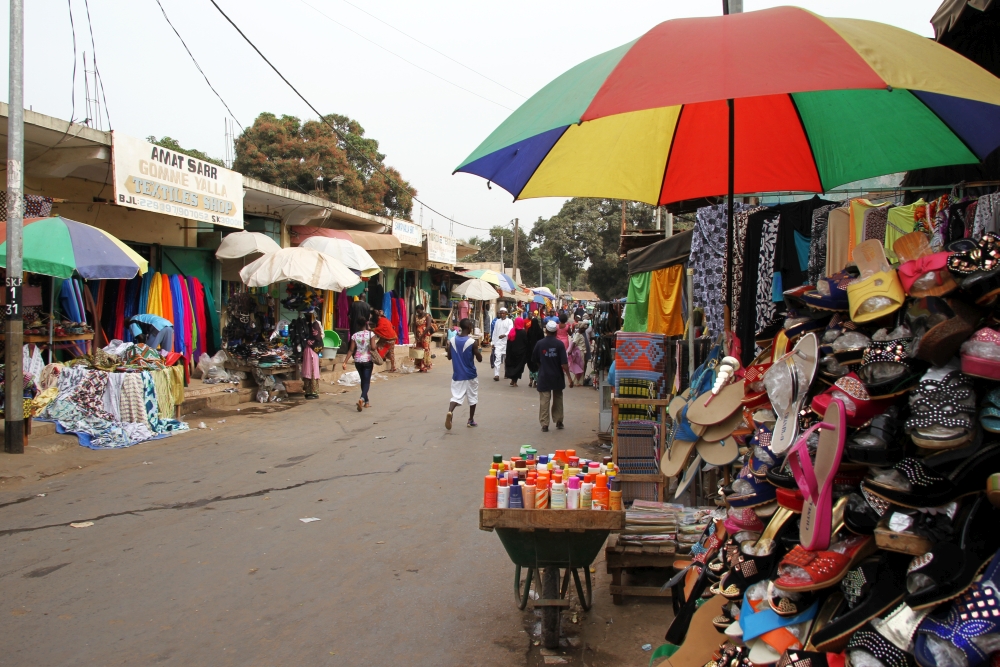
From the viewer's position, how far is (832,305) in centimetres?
278

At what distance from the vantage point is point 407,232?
21.9m

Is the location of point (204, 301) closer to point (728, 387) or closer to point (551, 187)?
point (551, 187)

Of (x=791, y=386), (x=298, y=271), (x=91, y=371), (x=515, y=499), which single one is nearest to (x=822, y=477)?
(x=791, y=386)

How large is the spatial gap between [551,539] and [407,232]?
18.7 metres

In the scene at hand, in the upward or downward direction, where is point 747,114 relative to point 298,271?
upward

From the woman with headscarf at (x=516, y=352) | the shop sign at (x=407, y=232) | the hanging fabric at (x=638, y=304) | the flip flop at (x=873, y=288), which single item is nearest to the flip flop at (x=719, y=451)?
the flip flop at (x=873, y=288)

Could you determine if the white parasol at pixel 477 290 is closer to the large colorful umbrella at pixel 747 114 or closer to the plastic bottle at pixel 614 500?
the large colorful umbrella at pixel 747 114

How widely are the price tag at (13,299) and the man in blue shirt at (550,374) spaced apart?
6.80m

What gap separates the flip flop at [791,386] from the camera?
2.73m

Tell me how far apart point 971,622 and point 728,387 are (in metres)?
1.90

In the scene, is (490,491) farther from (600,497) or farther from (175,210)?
(175,210)

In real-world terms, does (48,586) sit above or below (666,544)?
below

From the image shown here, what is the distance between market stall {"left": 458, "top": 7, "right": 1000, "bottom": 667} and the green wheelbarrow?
1.76ft

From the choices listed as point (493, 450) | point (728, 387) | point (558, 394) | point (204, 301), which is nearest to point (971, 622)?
point (728, 387)
